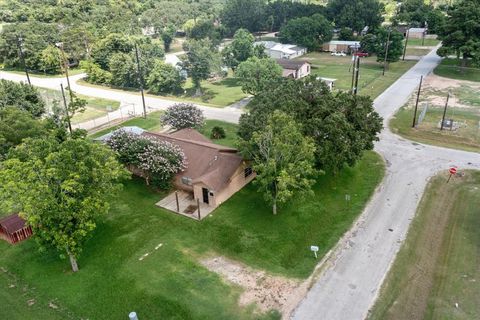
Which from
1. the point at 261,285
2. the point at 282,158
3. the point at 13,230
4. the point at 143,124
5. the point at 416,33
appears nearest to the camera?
the point at 261,285

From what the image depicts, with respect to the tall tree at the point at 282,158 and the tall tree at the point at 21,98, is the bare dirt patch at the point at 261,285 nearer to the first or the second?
the tall tree at the point at 282,158

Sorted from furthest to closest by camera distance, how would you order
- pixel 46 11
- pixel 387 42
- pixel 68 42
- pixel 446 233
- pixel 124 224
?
1. pixel 46 11
2. pixel 68 42
3. pixel 387 42
4. pixel 124 224
5. pixel 446 233

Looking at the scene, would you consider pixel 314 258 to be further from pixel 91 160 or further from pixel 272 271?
pixel 91 160

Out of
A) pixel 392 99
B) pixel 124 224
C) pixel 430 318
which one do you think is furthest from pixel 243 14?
pixel 430 318

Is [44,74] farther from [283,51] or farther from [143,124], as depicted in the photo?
[283,51]

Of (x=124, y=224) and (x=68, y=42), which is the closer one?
(x=124, y=224)

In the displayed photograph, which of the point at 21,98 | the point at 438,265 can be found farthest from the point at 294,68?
the point at 438,265

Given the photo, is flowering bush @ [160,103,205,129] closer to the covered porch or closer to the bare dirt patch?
the covered porch
